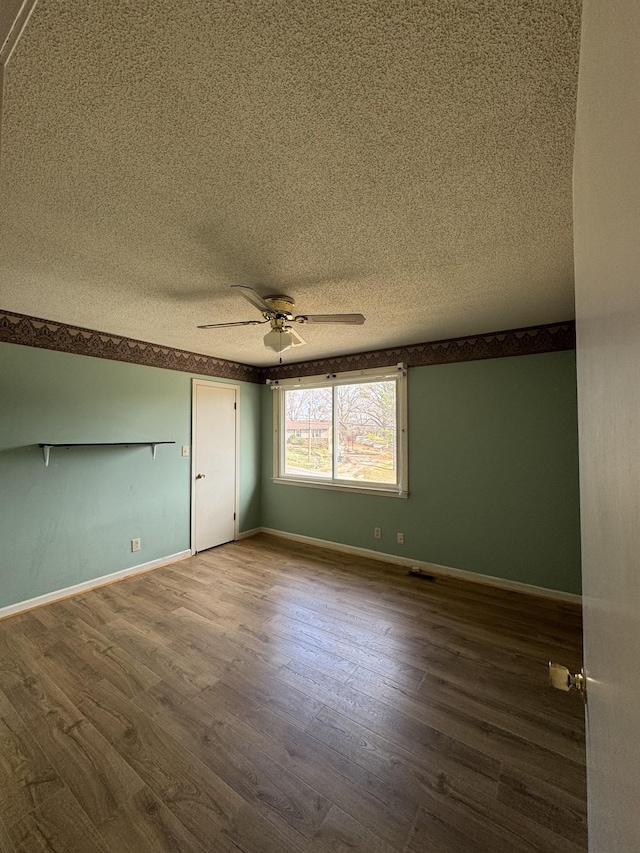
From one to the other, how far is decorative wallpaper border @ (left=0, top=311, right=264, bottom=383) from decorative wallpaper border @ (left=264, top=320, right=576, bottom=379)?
1166 millimetres

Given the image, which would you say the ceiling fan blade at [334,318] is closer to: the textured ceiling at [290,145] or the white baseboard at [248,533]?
the textured ceiling at [290,145]

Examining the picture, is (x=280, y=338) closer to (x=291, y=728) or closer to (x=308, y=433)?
(x=291, y=728)

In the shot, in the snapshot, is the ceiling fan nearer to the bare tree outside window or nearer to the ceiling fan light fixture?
the ceiling fan light fixture

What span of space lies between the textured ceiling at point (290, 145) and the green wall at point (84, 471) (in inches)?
43.3

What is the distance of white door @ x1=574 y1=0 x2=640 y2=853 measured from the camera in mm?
262

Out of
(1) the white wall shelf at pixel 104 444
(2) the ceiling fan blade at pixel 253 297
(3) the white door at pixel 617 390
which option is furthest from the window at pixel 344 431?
(3) the white door at pixel 617 390

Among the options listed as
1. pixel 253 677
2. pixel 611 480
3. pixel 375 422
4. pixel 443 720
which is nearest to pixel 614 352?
pixel 611 480

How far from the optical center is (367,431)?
4.00 meters

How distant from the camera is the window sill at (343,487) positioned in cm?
374

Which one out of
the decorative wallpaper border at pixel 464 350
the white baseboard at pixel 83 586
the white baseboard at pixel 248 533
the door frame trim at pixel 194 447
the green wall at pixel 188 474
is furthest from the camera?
the white baseboard at pixel 248 533

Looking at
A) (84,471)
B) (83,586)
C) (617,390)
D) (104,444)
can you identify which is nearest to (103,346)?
(104,444)

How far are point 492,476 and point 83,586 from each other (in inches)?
156

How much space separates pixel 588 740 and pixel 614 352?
3.10 ft

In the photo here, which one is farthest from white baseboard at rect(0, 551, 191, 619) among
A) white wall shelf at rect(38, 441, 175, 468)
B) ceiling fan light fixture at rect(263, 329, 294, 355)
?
ceiling fan light fixture at rect(263, 329, 294, 355)
